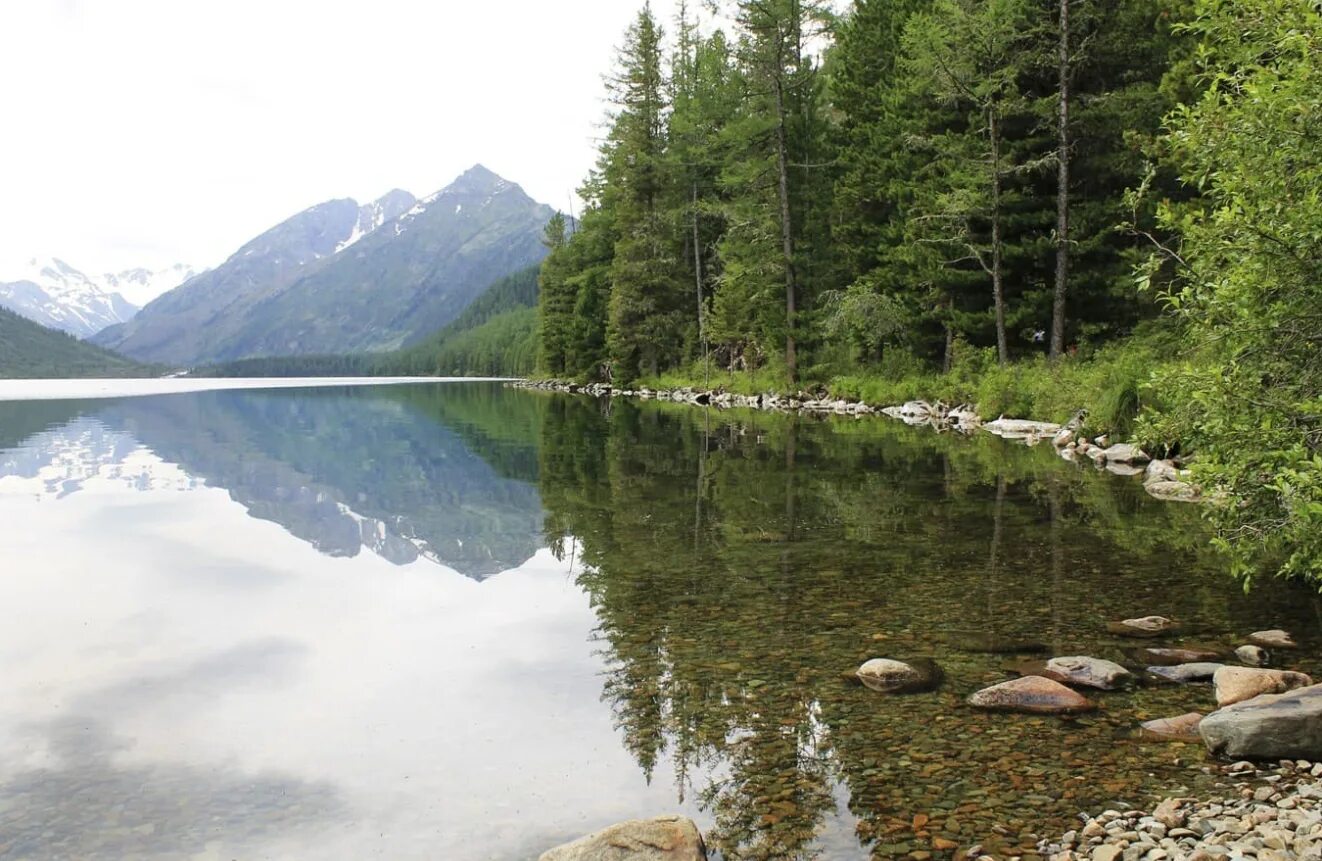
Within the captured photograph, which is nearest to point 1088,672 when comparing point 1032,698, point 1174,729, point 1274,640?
point 1032,698

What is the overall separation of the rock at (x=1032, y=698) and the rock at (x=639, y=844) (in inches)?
114

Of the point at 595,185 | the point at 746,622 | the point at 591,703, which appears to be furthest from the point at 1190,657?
the point at 595,185

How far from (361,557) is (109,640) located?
14.2 feet

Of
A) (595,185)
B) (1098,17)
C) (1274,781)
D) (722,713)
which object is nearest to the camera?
(1274,781)

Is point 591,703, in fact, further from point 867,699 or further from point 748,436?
point 748,436

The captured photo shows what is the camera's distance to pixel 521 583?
440 inches

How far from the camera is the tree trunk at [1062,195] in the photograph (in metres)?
26.9

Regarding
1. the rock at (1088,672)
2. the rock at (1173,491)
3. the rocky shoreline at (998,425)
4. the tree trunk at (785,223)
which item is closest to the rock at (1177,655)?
the rock at (1088,672)

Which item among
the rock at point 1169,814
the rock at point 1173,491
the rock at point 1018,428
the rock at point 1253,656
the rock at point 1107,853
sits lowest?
the rock at point 1107,853

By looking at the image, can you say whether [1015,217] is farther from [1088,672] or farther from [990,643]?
[1088,672]

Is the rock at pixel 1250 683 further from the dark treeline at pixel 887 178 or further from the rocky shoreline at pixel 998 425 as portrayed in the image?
the dark treeline at pixel 887 178

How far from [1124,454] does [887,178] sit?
73.0 ft

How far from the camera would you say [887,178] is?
3847 centimetres

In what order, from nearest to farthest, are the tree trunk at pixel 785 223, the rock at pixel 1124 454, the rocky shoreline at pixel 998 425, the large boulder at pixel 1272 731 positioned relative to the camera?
the large boulder at pixel 1272 731 < the rocky shoreline at pixel 998 425 < the rock at pixel 1124 454 < the tree trunk at pixel 785 223
